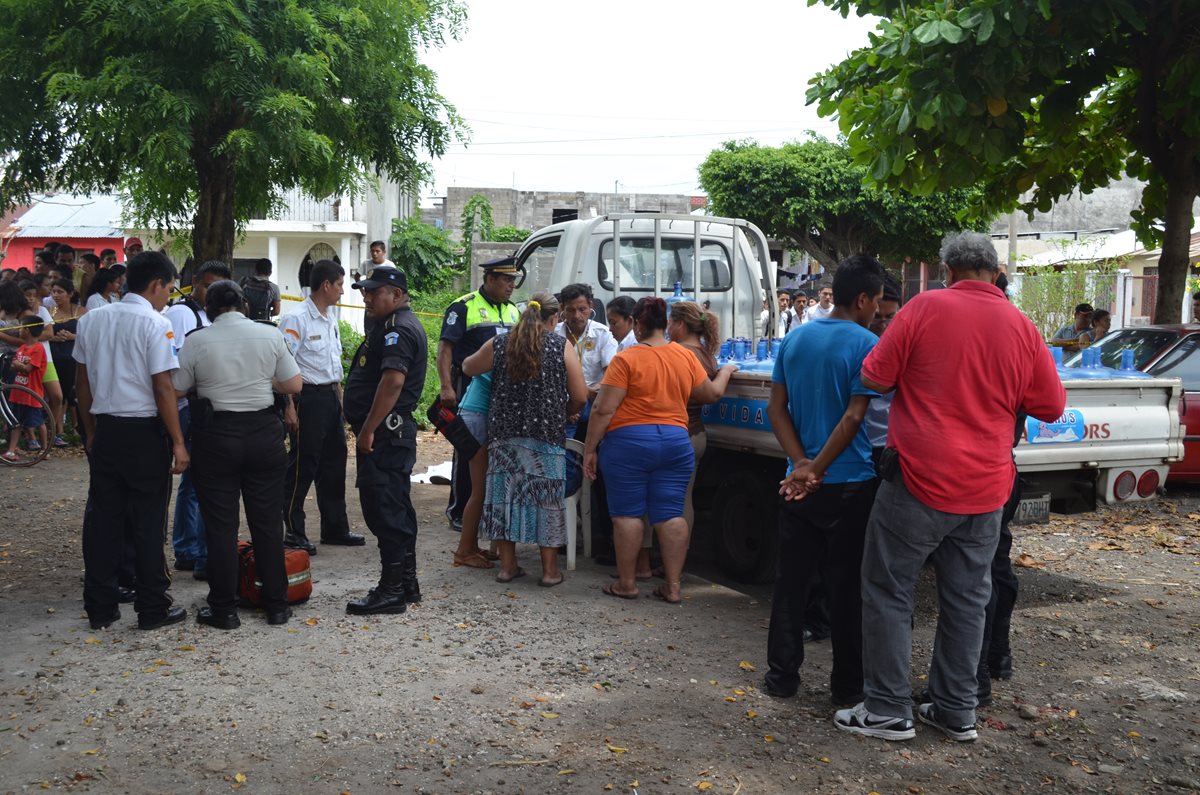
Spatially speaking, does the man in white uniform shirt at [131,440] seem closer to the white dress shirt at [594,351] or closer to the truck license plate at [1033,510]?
the white dress shirt at [594,351]

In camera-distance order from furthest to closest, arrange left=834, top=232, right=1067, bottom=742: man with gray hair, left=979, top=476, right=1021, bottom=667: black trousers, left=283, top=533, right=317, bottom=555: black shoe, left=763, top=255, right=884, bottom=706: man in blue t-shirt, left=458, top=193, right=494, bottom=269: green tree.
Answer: left=458, top=193, right=494, bottom=269: green tree
left=283, top=533, right=317, bottom=555: black shoe
left=979, top=476, right=1021, bottom=667: black trousers
left=763, top=255, right=884, bottom=706: man in blue t-shirt
left=834, top=232, right=1067, bottom=742: man with gray hair

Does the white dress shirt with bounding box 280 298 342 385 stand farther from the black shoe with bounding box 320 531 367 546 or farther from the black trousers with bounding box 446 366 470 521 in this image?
the black shoe with bounding box 320 531 367 546

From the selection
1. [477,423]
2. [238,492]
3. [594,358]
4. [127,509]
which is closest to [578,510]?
[594,358]

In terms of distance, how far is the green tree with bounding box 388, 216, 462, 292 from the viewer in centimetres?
3806

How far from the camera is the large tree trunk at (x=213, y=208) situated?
14102mm

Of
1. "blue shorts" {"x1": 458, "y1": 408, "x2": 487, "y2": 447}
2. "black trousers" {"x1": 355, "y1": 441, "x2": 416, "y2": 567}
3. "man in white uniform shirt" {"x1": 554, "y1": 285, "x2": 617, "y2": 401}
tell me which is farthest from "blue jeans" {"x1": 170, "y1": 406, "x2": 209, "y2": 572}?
"man in white uniform shirt" {"x1": 554, "y1": 285, "x2": 617, "y2": 401}

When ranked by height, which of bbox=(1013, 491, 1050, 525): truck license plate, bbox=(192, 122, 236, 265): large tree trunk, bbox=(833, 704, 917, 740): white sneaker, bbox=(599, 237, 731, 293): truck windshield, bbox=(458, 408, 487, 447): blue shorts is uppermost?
bbox=(192, 122, 236, 265): large tree trunk

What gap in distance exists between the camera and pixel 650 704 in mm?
5230

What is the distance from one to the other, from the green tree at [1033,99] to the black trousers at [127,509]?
6.11 meters

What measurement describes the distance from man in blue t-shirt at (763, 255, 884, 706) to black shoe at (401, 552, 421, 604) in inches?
91.0

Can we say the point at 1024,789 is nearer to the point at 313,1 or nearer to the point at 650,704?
the point at 650,704

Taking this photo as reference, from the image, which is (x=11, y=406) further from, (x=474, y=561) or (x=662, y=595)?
(x=662, y=595)

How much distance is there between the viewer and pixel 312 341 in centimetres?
784

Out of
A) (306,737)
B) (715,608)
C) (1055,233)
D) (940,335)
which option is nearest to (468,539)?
(715,608)
